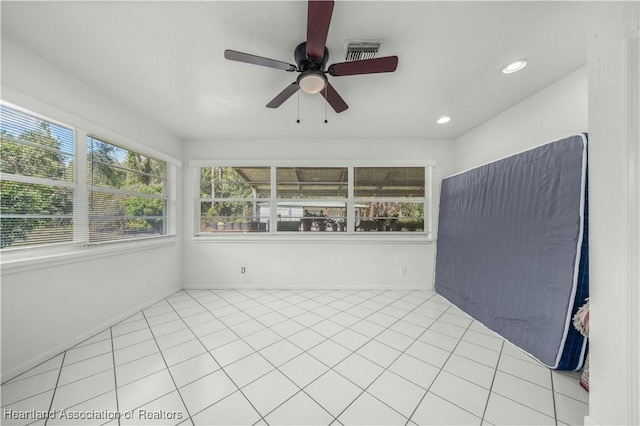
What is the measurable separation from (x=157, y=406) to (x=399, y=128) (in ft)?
12.6

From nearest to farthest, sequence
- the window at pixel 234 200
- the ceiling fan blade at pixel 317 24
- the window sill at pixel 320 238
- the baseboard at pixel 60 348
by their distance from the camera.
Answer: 1. the ceiling fan blade at pixel 317 24
2. the baseboard at pixel 60 348
3. the window sill at pixel 320 238
4. the window at pixel 234 200

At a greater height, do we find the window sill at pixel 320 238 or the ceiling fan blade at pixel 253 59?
the ceiling fan blade at pixel 253 59

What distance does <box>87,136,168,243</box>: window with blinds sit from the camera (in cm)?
232

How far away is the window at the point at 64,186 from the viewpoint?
1.71m

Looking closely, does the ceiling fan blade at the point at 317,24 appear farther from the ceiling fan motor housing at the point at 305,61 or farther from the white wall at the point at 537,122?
the white wall at the point at 537,122

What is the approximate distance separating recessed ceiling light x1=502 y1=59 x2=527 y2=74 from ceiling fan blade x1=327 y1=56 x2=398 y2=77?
1192 millimetres

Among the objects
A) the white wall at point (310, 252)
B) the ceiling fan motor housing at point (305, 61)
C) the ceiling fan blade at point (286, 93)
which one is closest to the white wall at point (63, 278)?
the white wall at point (310, 252)

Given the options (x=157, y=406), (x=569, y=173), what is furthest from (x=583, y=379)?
(x=157, y=406)

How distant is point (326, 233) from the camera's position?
3.71 m

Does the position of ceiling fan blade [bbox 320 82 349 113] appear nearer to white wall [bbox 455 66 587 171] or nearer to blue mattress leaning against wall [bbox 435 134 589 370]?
white wall [bbox 455 66 587 171]

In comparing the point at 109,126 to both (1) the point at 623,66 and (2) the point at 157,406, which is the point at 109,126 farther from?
(1) the point at 623,66

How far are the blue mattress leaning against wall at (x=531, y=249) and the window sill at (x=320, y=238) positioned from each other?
2.91ft

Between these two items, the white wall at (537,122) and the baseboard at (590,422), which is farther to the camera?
the white wall at (537,122)

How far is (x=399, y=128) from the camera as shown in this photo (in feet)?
10.5
